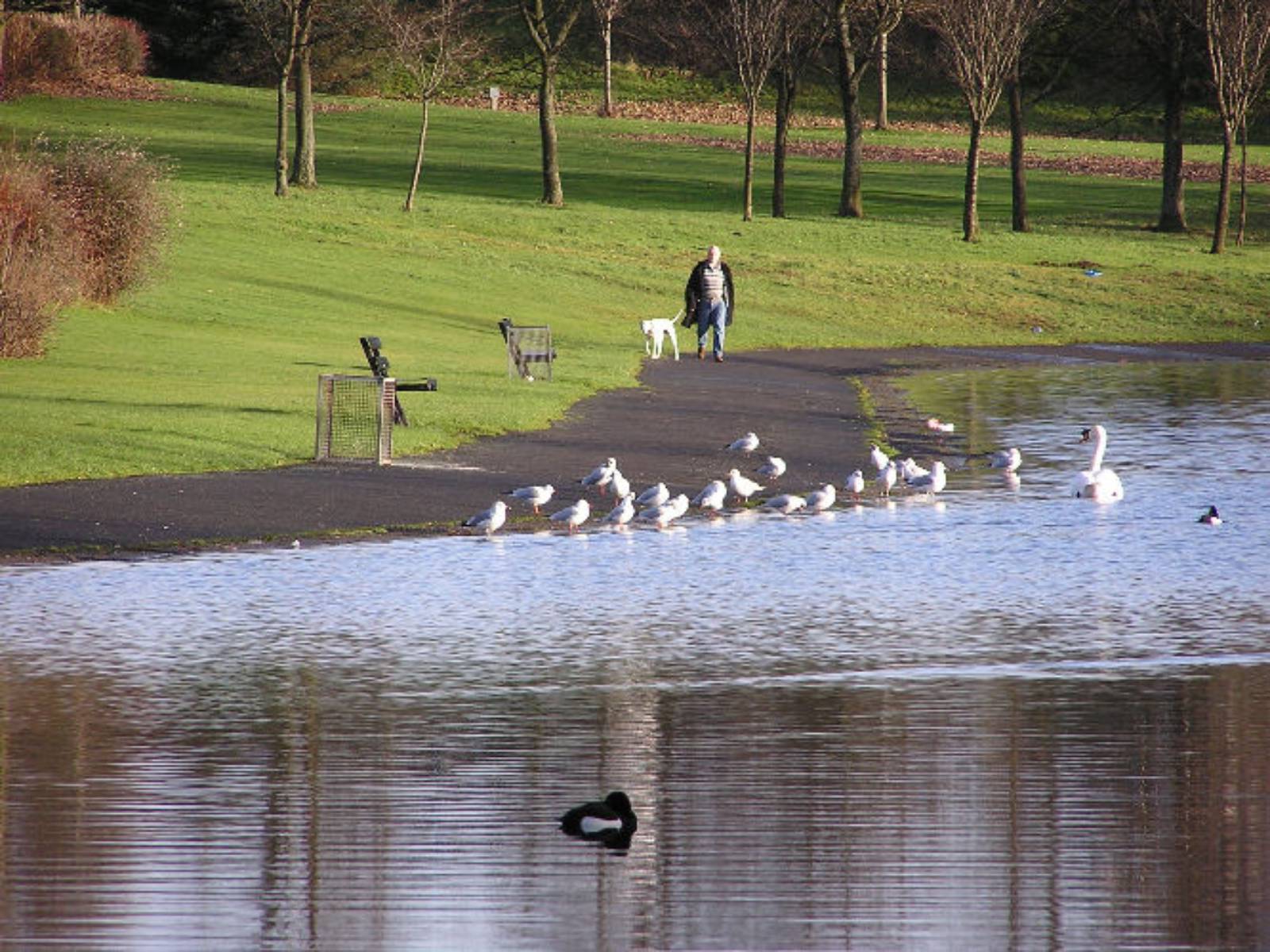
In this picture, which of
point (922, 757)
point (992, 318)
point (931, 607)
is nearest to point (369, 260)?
point (992, 318)

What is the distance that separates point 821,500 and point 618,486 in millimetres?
1962

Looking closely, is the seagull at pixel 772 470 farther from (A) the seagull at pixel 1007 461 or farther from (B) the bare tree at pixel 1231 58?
(B) the bare tree at pixel 1231 58

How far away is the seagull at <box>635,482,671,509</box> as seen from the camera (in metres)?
18.4

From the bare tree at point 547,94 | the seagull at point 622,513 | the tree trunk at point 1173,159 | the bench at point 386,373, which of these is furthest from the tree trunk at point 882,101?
the seagull at point 622,513

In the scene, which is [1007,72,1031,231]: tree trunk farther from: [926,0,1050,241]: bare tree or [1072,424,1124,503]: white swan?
[1072,424,1124,503]: white swan

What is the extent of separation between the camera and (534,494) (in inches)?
730

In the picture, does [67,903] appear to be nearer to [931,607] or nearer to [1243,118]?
[931,607]

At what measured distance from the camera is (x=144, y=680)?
11.9m

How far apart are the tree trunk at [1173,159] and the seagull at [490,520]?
4900cm

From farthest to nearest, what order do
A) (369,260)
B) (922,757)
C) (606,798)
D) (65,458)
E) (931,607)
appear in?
(369,260) → (65,458) → (931,607) → (922,757) → (606,798)

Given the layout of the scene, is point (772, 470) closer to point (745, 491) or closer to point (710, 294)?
point (745, 491)

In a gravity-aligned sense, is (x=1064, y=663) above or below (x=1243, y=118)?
below

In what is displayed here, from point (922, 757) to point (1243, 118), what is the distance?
5313 cm

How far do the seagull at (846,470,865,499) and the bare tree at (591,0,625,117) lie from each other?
148ft
